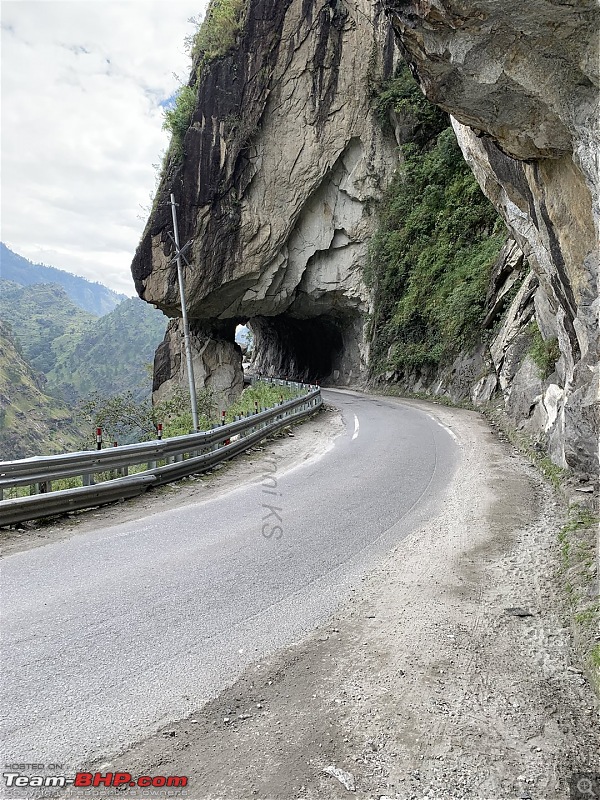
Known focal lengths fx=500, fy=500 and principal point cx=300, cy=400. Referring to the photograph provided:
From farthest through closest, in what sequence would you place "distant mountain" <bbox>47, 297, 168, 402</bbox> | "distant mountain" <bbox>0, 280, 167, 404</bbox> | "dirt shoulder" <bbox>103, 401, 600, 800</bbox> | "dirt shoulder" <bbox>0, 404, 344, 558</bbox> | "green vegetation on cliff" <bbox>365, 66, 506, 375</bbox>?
1. "distant mountain" <bbox>0, 280, 167, 404</bbox>
2. "distant mountain" <bbox>47, 297, 168, 402</bbox>
3. "green vegetation on cliff" <bbox>365, 66, 506, 375</bbox>
4. "dirt shoulder" <bbox>0, 404, 344, 558</bbox>
5. "dirt shoulder" <bbox>103, 401, 600, 800</bbox>

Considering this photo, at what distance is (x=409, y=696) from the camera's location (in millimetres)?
2938

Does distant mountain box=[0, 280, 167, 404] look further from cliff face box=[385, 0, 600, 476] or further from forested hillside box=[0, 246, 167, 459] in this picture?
cliff face box=[385, 0, 600, 476]

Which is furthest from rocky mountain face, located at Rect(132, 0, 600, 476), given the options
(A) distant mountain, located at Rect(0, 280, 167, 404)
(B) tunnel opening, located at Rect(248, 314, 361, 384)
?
(A) distant mountain, located at Rect(0, 280, 167, 404)

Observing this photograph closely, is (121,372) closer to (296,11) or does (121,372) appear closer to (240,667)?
(296,11)

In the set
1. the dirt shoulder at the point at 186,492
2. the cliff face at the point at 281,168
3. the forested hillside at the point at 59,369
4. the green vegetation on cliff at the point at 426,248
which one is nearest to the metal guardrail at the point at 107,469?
the dirt shoulder at the point at 186,492

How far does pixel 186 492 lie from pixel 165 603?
13.5 ft

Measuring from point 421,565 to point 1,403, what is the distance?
324 ft

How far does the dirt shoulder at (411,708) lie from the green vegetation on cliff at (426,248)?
708 inches

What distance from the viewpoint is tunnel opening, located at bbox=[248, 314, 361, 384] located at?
39.4m

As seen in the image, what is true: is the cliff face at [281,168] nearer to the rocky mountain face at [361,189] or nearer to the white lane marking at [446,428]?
the rocky mountain face at [361,189]

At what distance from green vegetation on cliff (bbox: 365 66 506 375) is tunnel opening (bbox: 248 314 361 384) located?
8.82 meters

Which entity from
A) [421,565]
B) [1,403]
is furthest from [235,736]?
[1,403]

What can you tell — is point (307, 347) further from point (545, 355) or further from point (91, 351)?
point (91, 351)

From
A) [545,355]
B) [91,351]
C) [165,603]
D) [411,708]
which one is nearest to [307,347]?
[545,355]
